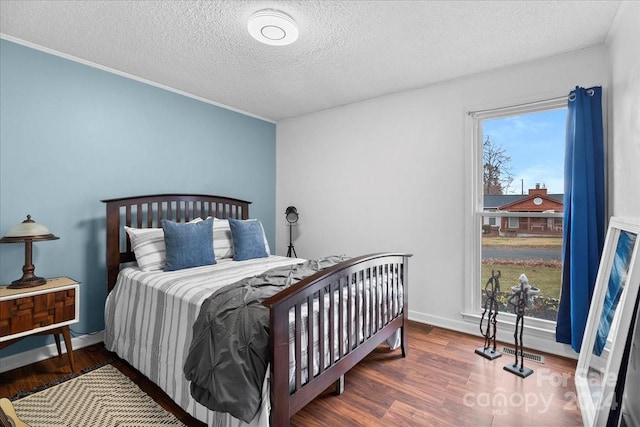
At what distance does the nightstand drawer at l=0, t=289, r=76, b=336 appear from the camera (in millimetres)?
2010

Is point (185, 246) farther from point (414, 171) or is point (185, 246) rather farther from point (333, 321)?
point (414, 171)

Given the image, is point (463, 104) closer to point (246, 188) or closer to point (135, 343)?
point (246, 188)

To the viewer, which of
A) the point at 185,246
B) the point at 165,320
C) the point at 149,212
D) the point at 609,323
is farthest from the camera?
the point at 149,212

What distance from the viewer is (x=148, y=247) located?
272 centimetres

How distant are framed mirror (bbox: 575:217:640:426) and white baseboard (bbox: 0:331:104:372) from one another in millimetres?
3587

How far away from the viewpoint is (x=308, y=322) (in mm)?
1661

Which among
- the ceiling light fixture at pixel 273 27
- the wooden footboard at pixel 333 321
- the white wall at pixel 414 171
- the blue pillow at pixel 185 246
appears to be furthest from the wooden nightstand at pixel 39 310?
the white wall at pixel 414 171

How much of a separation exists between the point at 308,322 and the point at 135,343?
4.78 ft

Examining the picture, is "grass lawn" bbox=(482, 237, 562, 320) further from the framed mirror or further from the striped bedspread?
the striped bedspread

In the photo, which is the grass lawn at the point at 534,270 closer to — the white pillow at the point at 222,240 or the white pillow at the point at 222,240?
the white pillow at the point at 222,240

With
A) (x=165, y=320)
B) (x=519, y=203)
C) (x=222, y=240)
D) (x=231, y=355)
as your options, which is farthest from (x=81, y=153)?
(x=519, y=203)

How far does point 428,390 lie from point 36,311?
2.72 m

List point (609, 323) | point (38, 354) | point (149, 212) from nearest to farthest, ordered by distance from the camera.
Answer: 1. point (609, 323)
2. point (38, 354)
3. point (149, 212)

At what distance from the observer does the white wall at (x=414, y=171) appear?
2.79 metres
